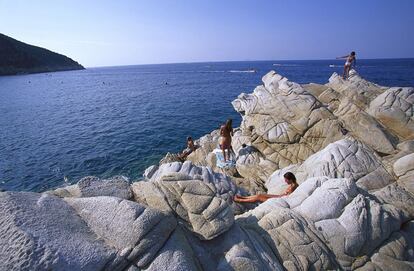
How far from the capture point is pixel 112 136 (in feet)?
112

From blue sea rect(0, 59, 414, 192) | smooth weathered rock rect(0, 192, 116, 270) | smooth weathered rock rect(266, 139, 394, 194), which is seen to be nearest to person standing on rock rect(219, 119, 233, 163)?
smooth weathered rock rect(266, 139, 394, 194)

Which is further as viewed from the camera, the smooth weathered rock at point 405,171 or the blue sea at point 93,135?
the blue sea at point 93,135

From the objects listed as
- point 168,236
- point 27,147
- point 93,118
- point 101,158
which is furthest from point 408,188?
point 93,118

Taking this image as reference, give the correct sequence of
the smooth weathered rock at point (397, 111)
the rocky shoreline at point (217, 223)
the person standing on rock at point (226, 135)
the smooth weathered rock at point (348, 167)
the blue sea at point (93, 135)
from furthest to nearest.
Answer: the blue sea at point (93, 135), the person standing on rock at point (226, 135), the smooth weathered rock at point (397, 111), the smooth weathered rock at point (348, 167), the rocky shoreline at point (217, 223)

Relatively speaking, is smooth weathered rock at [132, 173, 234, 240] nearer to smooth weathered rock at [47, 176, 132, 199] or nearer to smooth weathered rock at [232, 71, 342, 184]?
smooth weathered rock at [47, 176, 132, 199]

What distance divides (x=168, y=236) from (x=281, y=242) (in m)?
3.43

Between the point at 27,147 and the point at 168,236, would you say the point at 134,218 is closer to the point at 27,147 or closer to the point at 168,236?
the point at 168,236

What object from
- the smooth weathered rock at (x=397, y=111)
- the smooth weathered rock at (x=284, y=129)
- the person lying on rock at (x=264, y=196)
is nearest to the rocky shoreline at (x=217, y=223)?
the person lying on rock at (x=264, y=196)

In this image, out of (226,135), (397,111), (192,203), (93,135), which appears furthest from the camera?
(93,135)

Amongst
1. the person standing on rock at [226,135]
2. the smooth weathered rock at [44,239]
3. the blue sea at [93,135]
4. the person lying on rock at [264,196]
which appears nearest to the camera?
the smooth weathered rock at [44,239]

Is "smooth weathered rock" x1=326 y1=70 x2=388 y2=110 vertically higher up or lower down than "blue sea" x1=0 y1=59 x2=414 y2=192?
higher up

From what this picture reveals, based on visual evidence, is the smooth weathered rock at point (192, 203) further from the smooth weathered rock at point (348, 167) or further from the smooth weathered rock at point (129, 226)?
the smooth weathered rock at point (348, 167)

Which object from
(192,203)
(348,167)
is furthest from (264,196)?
(192,203)

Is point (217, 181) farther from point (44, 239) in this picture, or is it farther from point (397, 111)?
point (397, 111)
